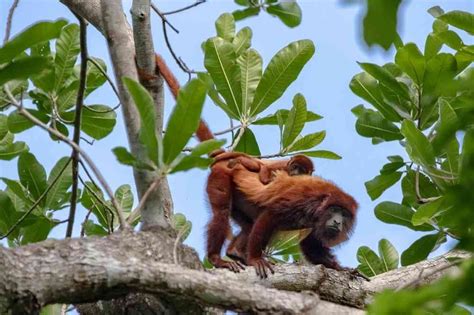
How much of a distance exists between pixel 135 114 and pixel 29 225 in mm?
2212

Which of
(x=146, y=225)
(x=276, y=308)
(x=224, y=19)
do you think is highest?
(x=224, y=19)

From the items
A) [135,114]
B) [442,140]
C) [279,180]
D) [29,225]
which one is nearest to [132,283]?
[135,114]

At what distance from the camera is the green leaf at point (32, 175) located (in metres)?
6.40

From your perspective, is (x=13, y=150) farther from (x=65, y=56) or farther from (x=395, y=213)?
(x=395, y=213)

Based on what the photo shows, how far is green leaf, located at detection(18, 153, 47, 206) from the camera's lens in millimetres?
6402

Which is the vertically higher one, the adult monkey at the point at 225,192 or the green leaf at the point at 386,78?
the green leaf at the point at 386,78

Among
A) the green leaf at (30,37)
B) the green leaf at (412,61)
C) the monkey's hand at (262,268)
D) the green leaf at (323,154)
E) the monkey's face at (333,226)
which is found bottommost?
the monkey's hand at (262,268)

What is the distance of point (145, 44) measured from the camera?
16.7 ft

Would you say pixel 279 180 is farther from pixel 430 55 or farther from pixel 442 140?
pixel 442 140

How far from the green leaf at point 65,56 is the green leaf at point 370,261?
3.38 metres

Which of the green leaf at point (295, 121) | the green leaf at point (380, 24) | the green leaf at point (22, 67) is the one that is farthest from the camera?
the green leaf at point (295, 121)

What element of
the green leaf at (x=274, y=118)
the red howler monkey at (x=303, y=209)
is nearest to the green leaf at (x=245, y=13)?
the green leaf at (x=274, y=118)

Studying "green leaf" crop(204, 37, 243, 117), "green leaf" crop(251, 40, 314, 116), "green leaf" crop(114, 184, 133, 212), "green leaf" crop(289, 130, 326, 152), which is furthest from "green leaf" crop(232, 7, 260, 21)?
"green leaf" crop(114, 184, 133, 212)

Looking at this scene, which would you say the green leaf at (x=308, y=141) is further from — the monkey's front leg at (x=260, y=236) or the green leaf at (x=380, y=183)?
the green leaf at (x=380, y=183)
